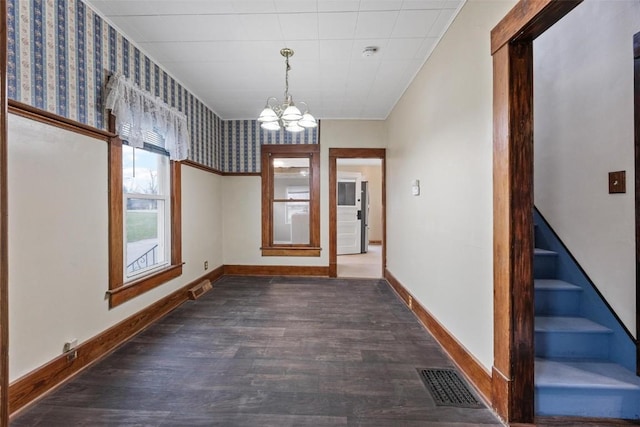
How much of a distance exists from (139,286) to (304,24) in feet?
9.12

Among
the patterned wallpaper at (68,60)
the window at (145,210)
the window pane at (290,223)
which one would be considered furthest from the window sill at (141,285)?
the window pane at (290,223)

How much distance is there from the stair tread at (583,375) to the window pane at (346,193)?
19.9 feet

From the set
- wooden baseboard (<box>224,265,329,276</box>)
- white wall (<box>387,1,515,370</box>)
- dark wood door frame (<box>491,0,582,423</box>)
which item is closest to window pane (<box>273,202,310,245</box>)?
wooden baseboard (<box>224,265,329,276</box>)

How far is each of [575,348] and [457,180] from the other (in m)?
1.31

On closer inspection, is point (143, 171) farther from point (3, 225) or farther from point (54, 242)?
point (3, 225)

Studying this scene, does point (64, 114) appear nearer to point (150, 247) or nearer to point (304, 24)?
point (150, 247)

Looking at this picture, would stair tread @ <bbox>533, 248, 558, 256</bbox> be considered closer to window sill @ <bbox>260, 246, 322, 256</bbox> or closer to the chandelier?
the chandelier

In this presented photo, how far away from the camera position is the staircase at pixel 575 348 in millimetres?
1578

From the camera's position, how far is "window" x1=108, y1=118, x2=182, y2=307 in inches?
95.4

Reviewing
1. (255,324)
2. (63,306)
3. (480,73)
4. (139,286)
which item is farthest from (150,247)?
(480,73)

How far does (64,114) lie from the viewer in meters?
1.94

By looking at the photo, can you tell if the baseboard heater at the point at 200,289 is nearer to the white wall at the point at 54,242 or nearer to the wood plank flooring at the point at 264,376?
the wood plank flooring at the point at 264,376

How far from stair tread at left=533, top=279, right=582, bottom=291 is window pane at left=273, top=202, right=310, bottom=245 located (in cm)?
345

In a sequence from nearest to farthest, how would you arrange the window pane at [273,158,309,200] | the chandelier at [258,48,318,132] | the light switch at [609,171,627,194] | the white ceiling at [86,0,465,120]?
the light switch at [609,171,627,194] → the white ceiling at [86,0,465,120] → the chandelier at [258,48,318,132] → the window pane at [273,158,309,200]
